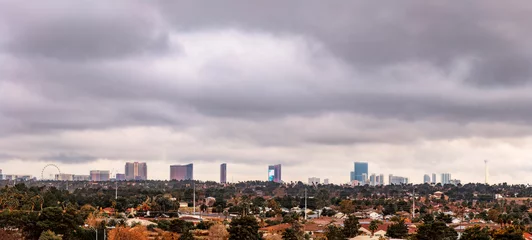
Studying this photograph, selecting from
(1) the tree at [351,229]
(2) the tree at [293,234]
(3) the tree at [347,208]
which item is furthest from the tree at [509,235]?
(3) the tree at [347,208]

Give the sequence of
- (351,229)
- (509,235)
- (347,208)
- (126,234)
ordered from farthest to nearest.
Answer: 1. (347,208)
2. (351,229)
3. (126,234)
4. (509,235)

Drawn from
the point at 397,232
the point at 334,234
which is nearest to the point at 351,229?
the point at 334,234

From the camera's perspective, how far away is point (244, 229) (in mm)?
106188

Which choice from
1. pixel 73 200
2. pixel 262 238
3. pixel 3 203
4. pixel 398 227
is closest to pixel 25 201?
pixel 3 203

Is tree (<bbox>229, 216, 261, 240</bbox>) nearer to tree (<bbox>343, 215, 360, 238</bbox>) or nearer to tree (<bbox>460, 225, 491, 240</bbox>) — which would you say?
tree (<bbox>343, 215, 360, 238</bbox>)

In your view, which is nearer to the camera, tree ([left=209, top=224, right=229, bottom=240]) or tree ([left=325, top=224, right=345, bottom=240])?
tree ([left=209, top=224, right=229, bottom=240])

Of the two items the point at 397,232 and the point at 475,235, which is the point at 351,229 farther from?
the point at 475,235

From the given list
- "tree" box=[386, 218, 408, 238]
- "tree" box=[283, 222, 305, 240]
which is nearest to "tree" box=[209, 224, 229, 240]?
"tree" box=[283, 222, 305, 240]

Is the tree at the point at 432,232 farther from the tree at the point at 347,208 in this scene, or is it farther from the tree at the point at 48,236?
the tree at the point at 347,208

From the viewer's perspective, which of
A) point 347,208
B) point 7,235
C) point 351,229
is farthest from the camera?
point 347,208

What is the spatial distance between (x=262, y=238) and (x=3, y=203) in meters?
75.3

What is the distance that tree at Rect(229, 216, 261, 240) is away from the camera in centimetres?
10638

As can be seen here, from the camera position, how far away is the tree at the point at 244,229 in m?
106

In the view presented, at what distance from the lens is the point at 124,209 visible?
18775 cm
